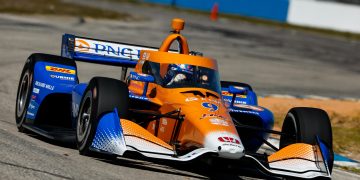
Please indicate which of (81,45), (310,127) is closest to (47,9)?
(81,45)

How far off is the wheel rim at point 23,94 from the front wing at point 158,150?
242 centimetres

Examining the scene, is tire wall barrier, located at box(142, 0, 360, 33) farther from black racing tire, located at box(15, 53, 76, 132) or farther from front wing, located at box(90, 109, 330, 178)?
front wing, located at box(90, 109, 330, 178)

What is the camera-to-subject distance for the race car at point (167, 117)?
8703mm

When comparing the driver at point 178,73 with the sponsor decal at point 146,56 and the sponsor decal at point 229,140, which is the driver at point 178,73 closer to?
the sponsor decal at point 146,56

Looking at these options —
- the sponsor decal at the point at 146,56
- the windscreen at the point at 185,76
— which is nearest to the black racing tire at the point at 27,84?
the sponsor decal at the point at 146,56

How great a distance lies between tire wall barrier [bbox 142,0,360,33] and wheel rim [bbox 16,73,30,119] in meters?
45.3

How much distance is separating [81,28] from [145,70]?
20705mm

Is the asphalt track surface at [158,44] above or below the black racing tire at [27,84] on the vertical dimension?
below

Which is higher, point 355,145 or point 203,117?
point 203,117

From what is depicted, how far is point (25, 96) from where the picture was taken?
1118 cm

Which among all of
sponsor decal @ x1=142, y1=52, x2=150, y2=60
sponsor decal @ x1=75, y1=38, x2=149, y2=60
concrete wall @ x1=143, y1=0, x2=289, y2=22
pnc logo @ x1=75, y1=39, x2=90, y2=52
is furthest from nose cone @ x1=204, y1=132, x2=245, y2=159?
concrete wall @ x1=143, y1=0, x2=289, y2=22

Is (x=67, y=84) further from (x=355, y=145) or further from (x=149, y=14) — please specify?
(x=149, y=14)

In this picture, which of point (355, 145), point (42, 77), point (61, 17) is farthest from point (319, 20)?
point (42, 77)

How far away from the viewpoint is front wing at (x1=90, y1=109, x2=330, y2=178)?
859cm
